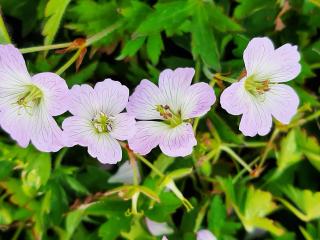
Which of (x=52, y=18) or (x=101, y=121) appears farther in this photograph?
(x=52, y=18)

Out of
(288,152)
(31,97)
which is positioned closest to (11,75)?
(31,97)

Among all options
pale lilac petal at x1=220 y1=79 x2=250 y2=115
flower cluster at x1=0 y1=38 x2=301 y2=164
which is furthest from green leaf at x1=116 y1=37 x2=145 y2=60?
pale lilac petal at x1=220 y1=79 x2=250 y2=115

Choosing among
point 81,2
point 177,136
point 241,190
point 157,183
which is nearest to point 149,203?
point 157,183

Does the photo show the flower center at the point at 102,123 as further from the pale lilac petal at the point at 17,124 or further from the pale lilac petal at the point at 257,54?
the pale lilac petal at the point at 257,54

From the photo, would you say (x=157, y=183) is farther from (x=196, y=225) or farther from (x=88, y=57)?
(x=88, y=57)

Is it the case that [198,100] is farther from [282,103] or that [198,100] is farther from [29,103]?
[29,103]
